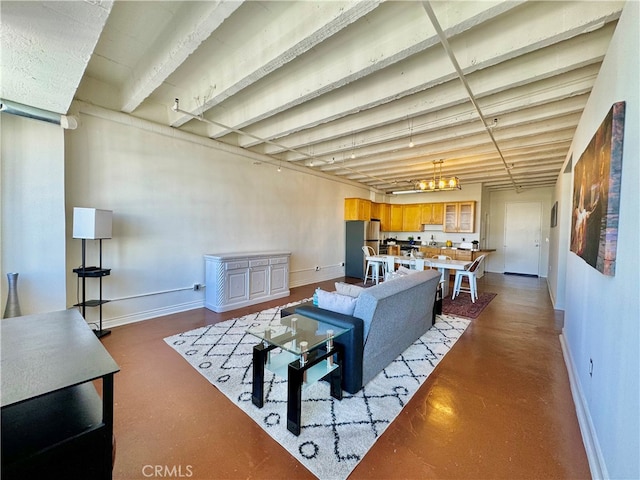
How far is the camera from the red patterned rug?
434 centimetres

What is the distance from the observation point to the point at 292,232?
6.04 m

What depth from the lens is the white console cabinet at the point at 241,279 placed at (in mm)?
4188

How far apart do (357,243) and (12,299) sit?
6288mm

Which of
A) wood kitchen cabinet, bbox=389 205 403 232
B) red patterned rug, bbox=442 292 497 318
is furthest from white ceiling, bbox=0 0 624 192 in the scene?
wood kitchen cabinet, bbox=389 205 403 232

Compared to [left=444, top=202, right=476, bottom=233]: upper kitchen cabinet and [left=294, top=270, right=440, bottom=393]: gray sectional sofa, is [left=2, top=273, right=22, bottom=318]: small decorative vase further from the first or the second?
[left=444, top=202, right=476, bottom=233]: upper kitchen cabinet

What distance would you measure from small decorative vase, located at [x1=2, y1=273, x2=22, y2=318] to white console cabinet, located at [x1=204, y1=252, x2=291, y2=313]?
2.08 m

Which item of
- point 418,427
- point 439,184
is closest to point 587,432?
point 418,427

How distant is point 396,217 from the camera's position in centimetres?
880

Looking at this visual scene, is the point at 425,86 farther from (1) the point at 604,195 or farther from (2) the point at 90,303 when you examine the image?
(2) the point at 90,303

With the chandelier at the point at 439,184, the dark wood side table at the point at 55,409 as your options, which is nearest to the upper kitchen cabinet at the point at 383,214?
the chandelier at the point at 439,184

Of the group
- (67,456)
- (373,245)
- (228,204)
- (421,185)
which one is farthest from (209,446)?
(373,245)

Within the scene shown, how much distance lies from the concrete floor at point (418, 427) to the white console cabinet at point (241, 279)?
1.30m

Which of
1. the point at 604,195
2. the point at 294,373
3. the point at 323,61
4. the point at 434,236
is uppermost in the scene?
the point at 323,61

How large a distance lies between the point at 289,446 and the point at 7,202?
3606 mm
